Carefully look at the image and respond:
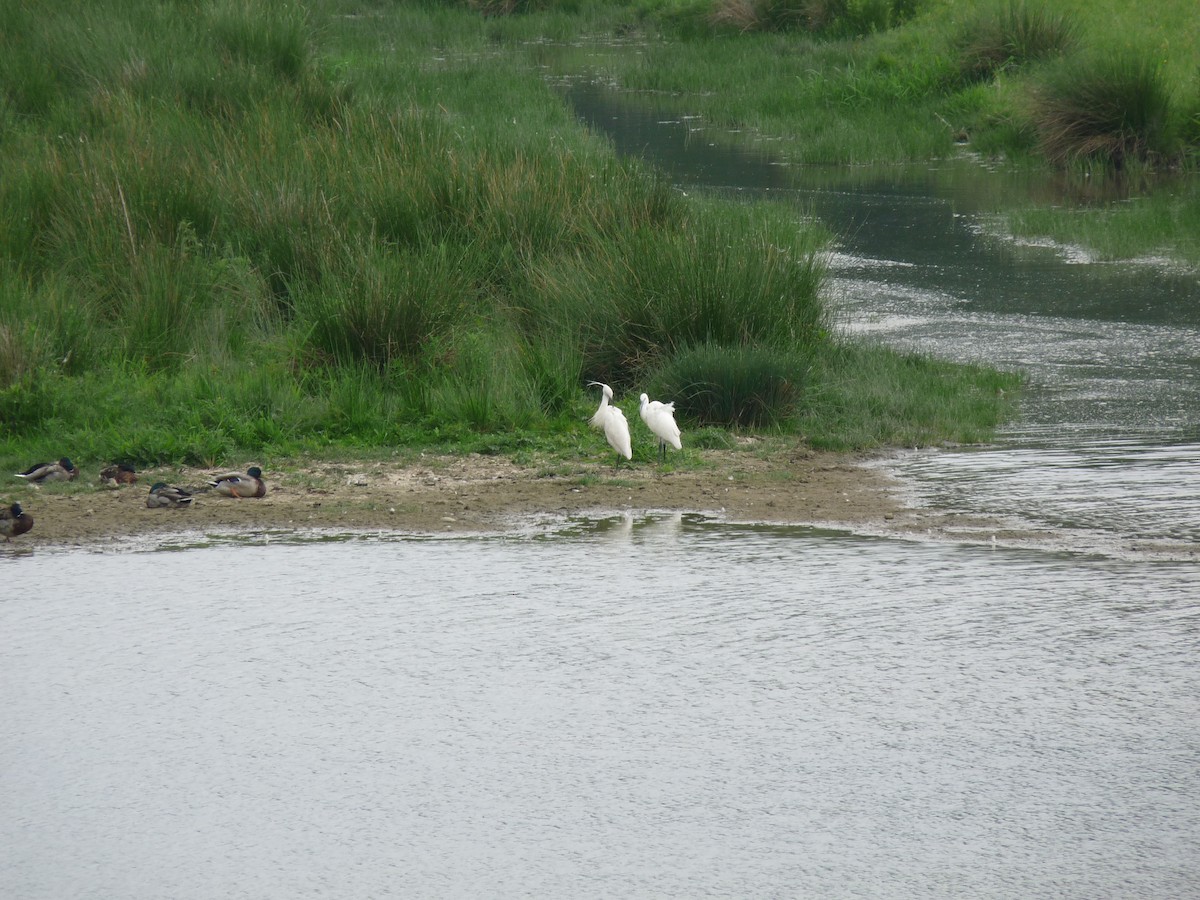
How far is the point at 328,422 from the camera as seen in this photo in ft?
33.8

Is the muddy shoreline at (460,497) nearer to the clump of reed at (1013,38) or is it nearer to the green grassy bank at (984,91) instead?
the green grassy bank at (984,91)

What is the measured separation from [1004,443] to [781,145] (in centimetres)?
1783

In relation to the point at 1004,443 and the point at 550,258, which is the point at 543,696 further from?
the point at 550,258

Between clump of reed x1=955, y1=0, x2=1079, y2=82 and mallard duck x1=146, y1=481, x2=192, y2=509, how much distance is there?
22.3 metres

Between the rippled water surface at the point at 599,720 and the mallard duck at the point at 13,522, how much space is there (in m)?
0.27

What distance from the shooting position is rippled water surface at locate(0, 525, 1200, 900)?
16.2ft

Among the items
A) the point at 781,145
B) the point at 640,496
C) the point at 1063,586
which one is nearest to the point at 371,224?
the point at 640,496

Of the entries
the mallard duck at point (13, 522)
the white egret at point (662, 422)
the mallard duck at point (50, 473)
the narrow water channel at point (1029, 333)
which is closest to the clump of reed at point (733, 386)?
the narrow water channel at point (1029, 333)

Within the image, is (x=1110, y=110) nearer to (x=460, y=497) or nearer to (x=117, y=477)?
(x=460, y=497)

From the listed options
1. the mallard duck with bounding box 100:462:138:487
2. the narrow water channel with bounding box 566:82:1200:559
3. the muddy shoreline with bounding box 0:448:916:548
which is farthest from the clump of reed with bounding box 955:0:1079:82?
the mallard duck with bounding box 100:462:138:487

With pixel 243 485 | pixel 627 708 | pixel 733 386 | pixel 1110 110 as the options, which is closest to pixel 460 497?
pixel 243 485

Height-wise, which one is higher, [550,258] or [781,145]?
[550,258]

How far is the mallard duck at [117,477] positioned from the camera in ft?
30.3

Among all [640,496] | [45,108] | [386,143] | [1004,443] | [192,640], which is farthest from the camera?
[45,108]
